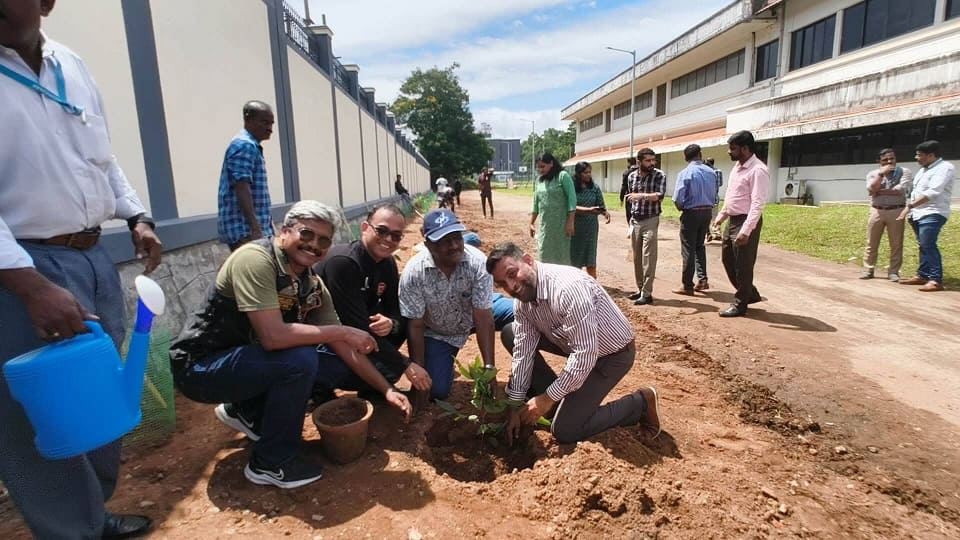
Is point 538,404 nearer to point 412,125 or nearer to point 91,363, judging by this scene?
point 91,363

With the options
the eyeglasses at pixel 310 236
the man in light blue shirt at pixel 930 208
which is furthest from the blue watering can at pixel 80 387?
the man in light blue shirt at pixel 930 208

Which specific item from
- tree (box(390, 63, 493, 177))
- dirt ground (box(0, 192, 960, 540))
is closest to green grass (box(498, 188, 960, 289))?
dirt ground (box(0, 192, 960, 540))

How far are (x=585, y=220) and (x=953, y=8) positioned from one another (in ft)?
48.3

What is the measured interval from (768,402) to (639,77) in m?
30.2

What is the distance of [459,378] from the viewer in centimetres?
381

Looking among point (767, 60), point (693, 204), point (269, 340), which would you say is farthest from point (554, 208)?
point (767, 60)

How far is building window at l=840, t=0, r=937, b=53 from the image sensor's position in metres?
14.0

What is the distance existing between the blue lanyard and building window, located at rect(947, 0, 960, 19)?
18.8 m

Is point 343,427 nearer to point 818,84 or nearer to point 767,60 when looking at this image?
Answer: point 818,84

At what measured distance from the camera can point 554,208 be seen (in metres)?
5.60

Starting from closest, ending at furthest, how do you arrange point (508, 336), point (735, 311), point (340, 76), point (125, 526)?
1. point (125, 526)
2. point (508, 336)
3. point (735, 311)
4. point (340, 76)

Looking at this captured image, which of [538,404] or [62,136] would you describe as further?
[538,404]

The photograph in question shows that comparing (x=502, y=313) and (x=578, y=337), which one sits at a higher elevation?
(x=578, y=337)

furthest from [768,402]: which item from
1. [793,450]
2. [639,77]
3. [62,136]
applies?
[639,77]
